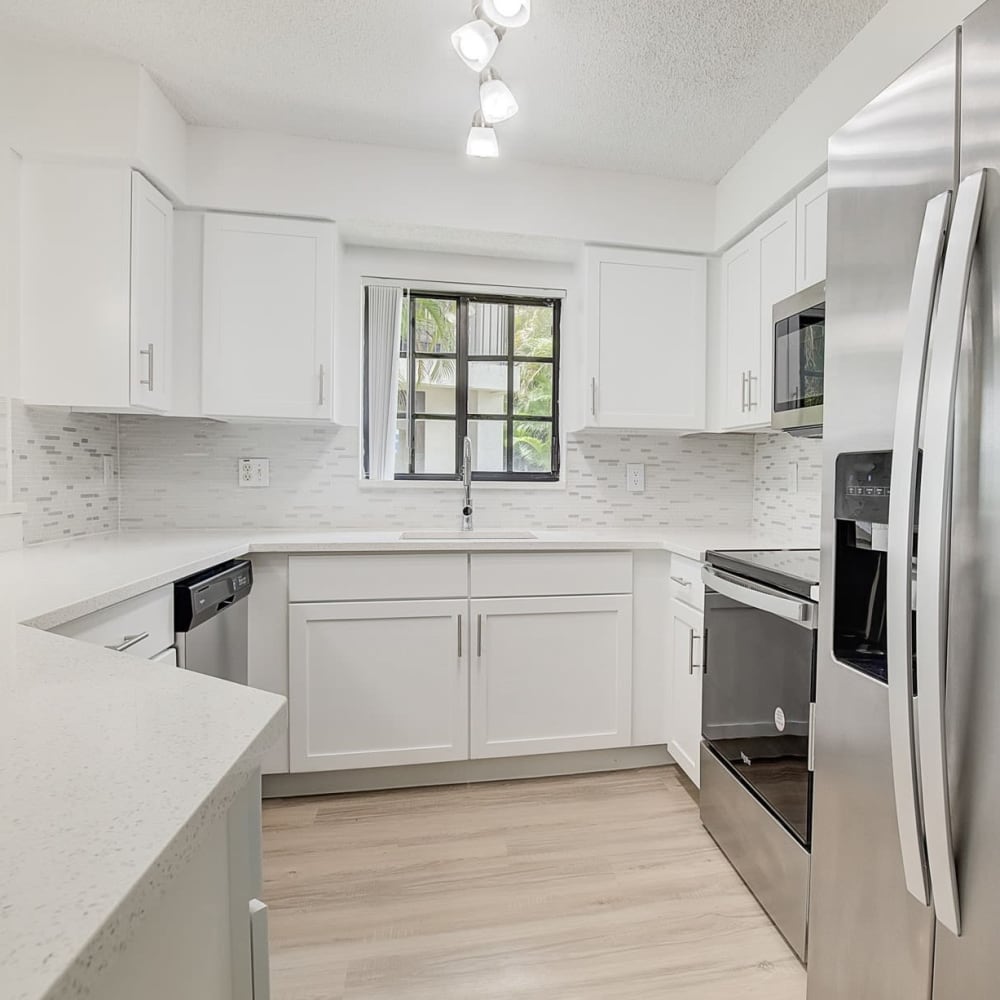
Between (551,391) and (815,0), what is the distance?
164cm

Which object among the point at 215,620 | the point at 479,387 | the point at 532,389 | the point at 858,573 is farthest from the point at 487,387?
the point at 858,573

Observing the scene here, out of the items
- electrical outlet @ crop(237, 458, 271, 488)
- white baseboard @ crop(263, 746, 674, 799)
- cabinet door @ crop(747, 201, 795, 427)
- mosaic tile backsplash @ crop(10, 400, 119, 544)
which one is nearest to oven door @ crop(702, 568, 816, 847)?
white baseboard @ crop(263, 746, 674, 799)

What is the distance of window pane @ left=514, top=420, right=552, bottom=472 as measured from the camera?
2.86 metres

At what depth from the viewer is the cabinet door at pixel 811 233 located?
1896mm

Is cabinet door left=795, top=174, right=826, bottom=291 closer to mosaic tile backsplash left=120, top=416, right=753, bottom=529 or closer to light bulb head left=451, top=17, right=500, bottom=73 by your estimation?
mosaic tile backsplash left=120, top=416, right=753, bottom=529

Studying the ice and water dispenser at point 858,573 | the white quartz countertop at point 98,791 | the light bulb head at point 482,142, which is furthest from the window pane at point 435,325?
the white quartz countertop at point 98,791

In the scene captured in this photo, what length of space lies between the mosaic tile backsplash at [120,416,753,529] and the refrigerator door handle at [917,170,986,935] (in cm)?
197

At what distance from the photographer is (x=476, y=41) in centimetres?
148

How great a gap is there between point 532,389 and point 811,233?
131cm

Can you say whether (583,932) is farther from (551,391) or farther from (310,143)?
(310,143)

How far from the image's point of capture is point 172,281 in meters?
2.23

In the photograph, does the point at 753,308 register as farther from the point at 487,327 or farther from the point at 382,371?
the point at 382,371

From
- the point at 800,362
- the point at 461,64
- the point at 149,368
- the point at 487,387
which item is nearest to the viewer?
the point at 800,362

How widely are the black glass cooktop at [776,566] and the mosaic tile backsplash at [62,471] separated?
2231mm
